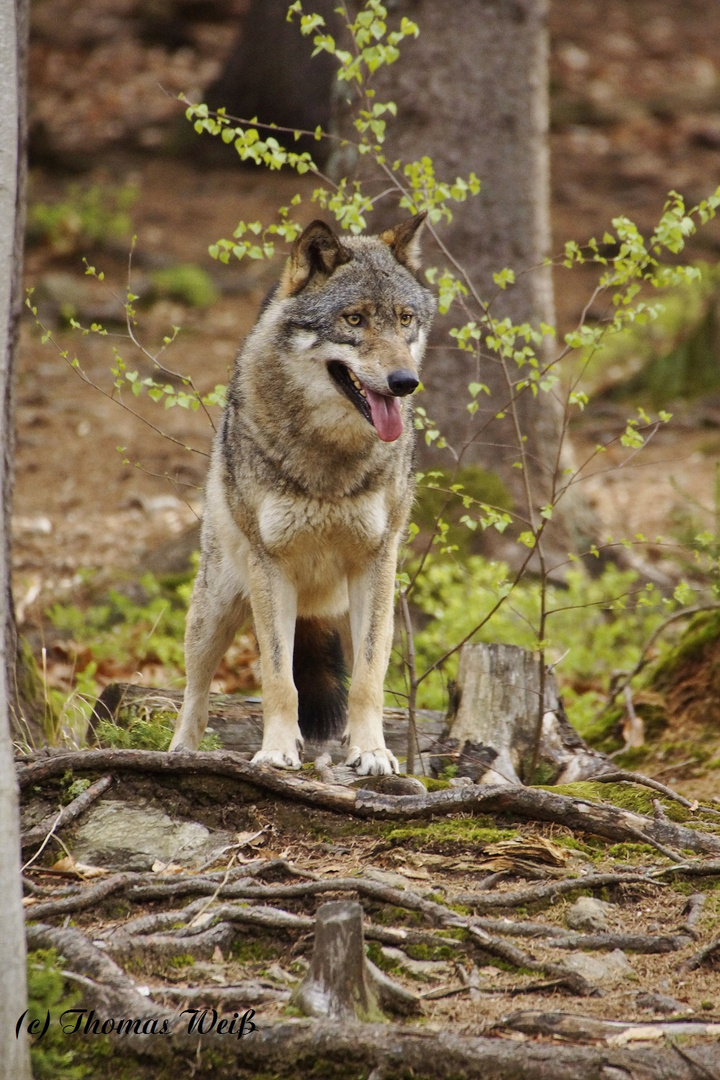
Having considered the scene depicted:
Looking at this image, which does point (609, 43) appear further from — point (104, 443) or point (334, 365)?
point (334, 365)

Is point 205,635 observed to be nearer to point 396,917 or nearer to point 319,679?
point 319,679

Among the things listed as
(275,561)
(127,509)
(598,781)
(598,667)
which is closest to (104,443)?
(127,509)

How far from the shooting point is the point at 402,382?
15.9 feet

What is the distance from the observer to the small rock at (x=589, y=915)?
3.75 m

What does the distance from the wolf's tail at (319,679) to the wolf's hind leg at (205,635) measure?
0.36 meters

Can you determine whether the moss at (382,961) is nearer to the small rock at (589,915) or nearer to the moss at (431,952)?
the moss at (431,952)

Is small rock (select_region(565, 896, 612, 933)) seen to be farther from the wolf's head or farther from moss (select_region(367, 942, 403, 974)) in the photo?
the wolf's head

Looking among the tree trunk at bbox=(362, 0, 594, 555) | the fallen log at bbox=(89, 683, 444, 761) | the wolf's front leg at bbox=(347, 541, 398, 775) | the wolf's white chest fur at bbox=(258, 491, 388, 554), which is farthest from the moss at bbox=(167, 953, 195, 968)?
the tree trunk at bbox=(362, 0, 594, 555)

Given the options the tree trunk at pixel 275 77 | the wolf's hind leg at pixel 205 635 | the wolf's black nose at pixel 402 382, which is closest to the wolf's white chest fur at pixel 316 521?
the wolf's black nose at pixel 402 382

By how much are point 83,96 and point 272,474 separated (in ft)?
58.2

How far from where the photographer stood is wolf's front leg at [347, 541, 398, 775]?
17.4 ft

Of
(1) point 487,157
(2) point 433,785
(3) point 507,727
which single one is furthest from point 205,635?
(1) point 487,157

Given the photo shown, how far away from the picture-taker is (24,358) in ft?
45.2

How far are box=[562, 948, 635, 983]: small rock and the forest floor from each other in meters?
0.04
